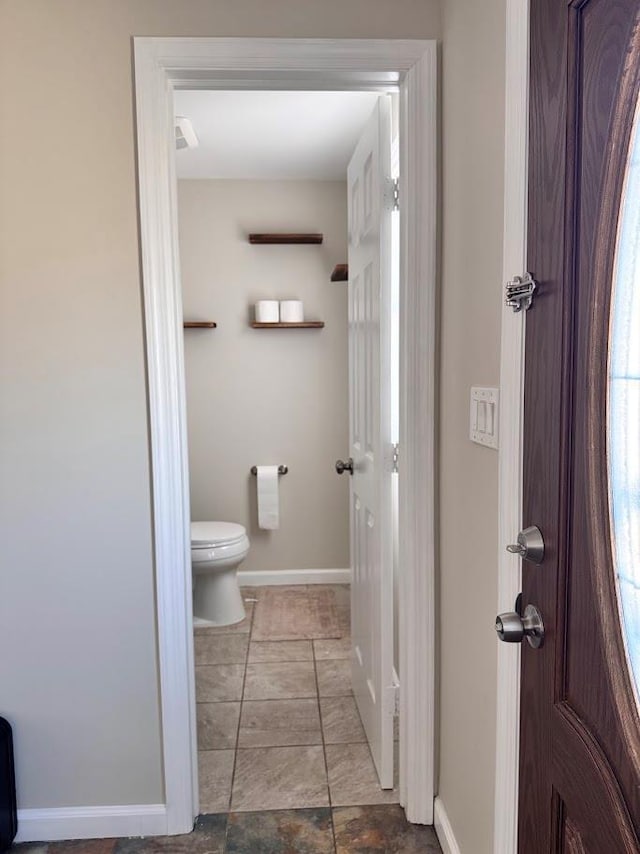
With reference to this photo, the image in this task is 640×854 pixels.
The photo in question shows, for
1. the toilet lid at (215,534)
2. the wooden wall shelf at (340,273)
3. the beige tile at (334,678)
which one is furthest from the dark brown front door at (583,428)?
the wooden wall shelf at (340,273)

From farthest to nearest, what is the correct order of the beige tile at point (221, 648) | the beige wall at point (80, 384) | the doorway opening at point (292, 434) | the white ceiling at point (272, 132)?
the beige tile at point (221, 648) → the white ceiling at point (272, 132) → the doorway opening at point (292, 434) → the beige wall at point (80, 384)

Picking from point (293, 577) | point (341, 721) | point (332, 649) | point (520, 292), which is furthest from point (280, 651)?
point (520, 292)

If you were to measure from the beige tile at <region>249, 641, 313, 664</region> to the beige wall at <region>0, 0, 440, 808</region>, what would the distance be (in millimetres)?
1064

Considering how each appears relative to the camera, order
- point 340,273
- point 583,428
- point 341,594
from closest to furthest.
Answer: point 583,428 < point 340,273 < point 341,594

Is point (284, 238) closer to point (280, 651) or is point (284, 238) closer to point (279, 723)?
point (280, 651)

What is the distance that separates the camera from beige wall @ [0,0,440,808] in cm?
154

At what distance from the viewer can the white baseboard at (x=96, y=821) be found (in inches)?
67.6

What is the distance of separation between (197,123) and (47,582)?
2.04 meters

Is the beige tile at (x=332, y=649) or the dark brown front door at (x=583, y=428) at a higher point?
the dark brown front door at (x=583, y=428)

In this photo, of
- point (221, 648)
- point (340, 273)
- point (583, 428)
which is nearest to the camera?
point (583, 428)

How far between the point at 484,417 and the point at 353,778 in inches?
53.5

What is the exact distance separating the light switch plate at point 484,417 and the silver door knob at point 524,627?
0.35 m

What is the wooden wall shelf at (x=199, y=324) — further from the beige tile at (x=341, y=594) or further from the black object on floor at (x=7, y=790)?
the black object on floor at (x=7, y=790)

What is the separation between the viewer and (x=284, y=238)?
337 cm
